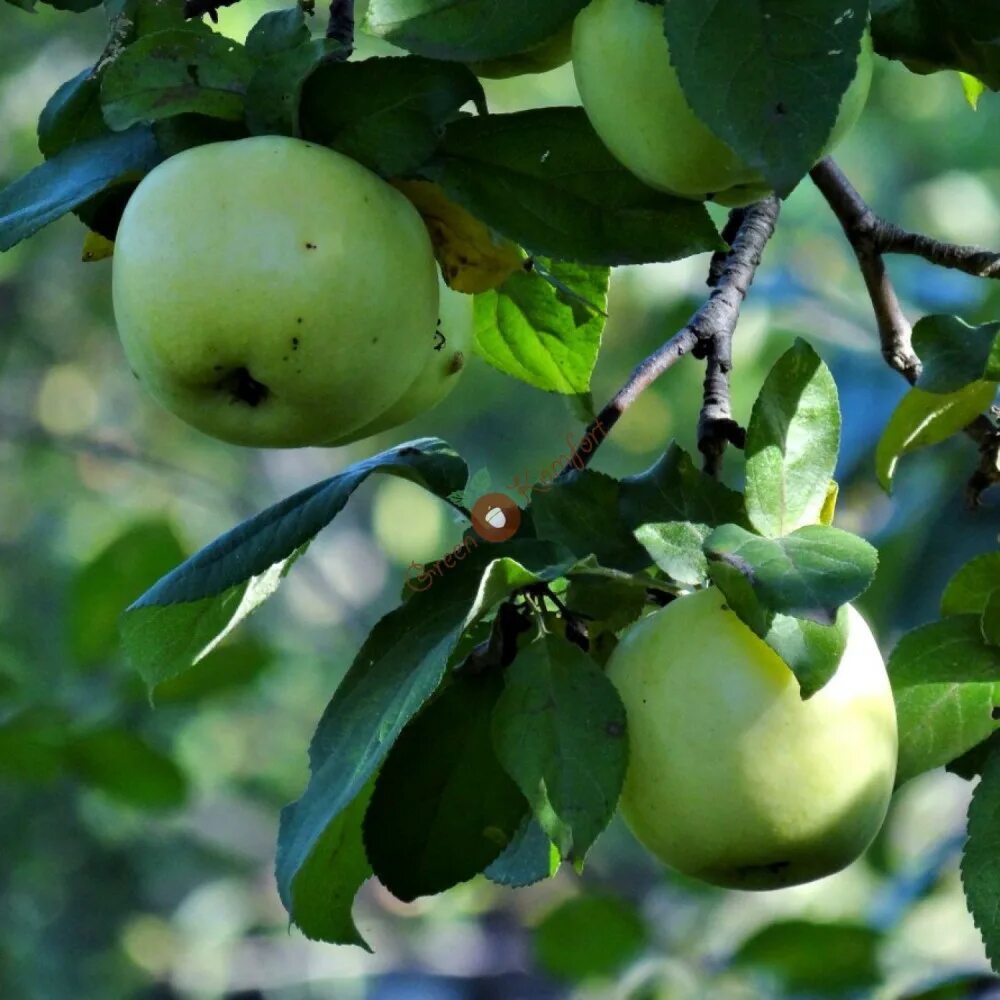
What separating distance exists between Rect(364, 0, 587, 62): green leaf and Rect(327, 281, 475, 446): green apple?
219mm

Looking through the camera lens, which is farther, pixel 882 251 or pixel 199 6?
pixel 882 251

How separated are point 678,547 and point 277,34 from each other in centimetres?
34

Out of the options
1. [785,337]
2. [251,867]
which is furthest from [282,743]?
[785,337]

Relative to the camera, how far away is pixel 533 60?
2.71 feet

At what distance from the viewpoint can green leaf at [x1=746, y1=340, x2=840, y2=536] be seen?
806 mm

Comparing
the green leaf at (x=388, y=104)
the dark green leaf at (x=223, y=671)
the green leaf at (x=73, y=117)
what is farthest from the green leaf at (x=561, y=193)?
the dark green leaf at (x=223, y=671)

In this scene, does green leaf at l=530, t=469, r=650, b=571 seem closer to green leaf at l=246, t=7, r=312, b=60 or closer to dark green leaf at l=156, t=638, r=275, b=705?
green leaf at l=246, t=7, r=312, b=60

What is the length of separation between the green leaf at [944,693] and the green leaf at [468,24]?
0.41 metres

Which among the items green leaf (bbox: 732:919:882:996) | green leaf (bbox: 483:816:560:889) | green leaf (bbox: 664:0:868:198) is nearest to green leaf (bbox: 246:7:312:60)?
green leaf (bbox: 664:0:868:198)

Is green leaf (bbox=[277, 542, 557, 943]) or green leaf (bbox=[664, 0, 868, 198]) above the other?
green leaf (bbox=[664, 0, 868, 198])

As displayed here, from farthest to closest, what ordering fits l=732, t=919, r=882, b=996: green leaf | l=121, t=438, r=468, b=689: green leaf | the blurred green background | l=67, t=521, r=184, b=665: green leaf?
1. the blurred green background
2. l=67, t=521, r=184, b=665: green leaf
3. l=732, t=919, r=882, b=996: green leaf
4. l=121, t=438, r=468, b=689: green leaf

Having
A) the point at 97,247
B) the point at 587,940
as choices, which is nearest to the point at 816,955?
the point at 587,940

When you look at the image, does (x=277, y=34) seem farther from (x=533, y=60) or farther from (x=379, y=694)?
(x=379, y=694)

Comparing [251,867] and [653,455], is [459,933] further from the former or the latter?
[653,455]
